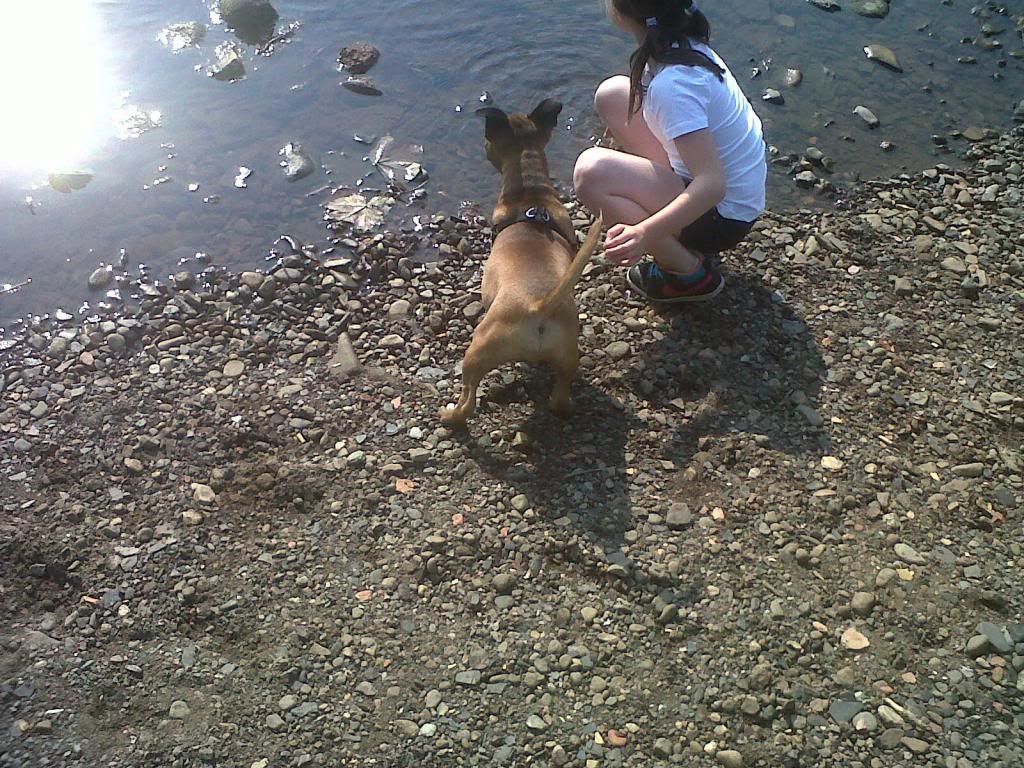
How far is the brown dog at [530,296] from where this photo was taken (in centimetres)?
349

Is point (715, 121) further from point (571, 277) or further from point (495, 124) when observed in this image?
point (495, 124)

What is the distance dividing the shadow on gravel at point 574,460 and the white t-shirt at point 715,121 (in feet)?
3.63

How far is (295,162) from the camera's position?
555 centimetres

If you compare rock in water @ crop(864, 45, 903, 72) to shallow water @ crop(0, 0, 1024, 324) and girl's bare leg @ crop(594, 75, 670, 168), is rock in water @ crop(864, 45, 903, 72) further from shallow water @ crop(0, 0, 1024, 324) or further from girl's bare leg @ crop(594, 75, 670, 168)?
girl's bare leg @ crop(594, 75, 670, 168)

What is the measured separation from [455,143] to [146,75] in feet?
7.45

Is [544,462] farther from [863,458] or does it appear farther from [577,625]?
[863,458]

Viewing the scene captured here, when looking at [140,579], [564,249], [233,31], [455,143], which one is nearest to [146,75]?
[233,31]

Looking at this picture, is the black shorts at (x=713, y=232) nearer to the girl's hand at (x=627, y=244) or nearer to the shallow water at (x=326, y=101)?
the girl's hand at (x=627, y=244)

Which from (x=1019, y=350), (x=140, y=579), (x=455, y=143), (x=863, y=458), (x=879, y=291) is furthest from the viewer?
(x=455, y=143)

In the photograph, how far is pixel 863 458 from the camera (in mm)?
3510

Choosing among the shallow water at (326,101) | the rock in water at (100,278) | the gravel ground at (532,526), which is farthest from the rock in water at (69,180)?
the gravel ground at (532,526)

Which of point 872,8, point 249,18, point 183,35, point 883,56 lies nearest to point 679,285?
point 883,56

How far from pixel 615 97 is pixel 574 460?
192 centimetres

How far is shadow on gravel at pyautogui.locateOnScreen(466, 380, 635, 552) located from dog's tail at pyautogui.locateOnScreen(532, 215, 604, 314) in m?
0.58
